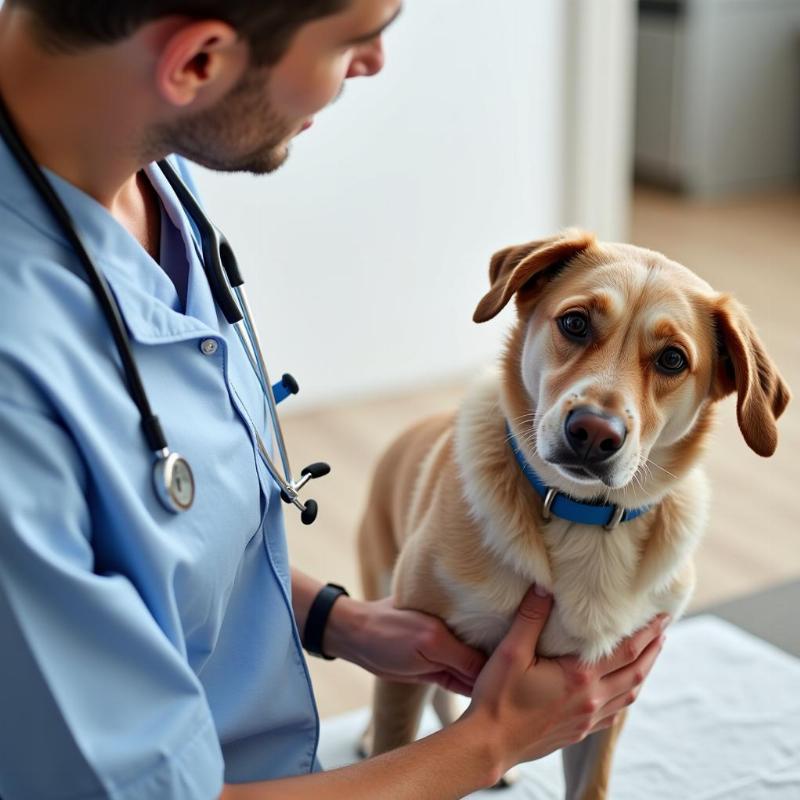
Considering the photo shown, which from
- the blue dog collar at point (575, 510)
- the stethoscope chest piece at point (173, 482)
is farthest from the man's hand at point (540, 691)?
the stethoscope chest piece at point (173, 482)

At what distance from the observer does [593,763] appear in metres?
1.40

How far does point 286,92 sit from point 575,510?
0.63 meters

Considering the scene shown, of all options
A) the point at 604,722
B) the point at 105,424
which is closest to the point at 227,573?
the point at 105,424

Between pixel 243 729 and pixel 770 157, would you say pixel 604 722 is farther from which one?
pixel 770 157

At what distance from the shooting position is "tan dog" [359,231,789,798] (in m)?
1.23

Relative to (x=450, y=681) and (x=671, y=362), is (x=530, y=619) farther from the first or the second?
(x=671, y=362)

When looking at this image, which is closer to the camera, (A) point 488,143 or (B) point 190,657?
(B) point 190,657

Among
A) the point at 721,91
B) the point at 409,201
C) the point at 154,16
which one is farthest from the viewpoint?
the point at 721,91

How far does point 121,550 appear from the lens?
34.0 inches

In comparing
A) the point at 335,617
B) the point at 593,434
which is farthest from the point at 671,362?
the point at 335,617

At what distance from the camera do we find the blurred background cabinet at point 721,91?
524 centimetres

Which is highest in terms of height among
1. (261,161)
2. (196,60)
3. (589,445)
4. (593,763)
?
(196,60)

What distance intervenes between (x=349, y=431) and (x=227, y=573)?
85.6 inches

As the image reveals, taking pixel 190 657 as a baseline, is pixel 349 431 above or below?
below
